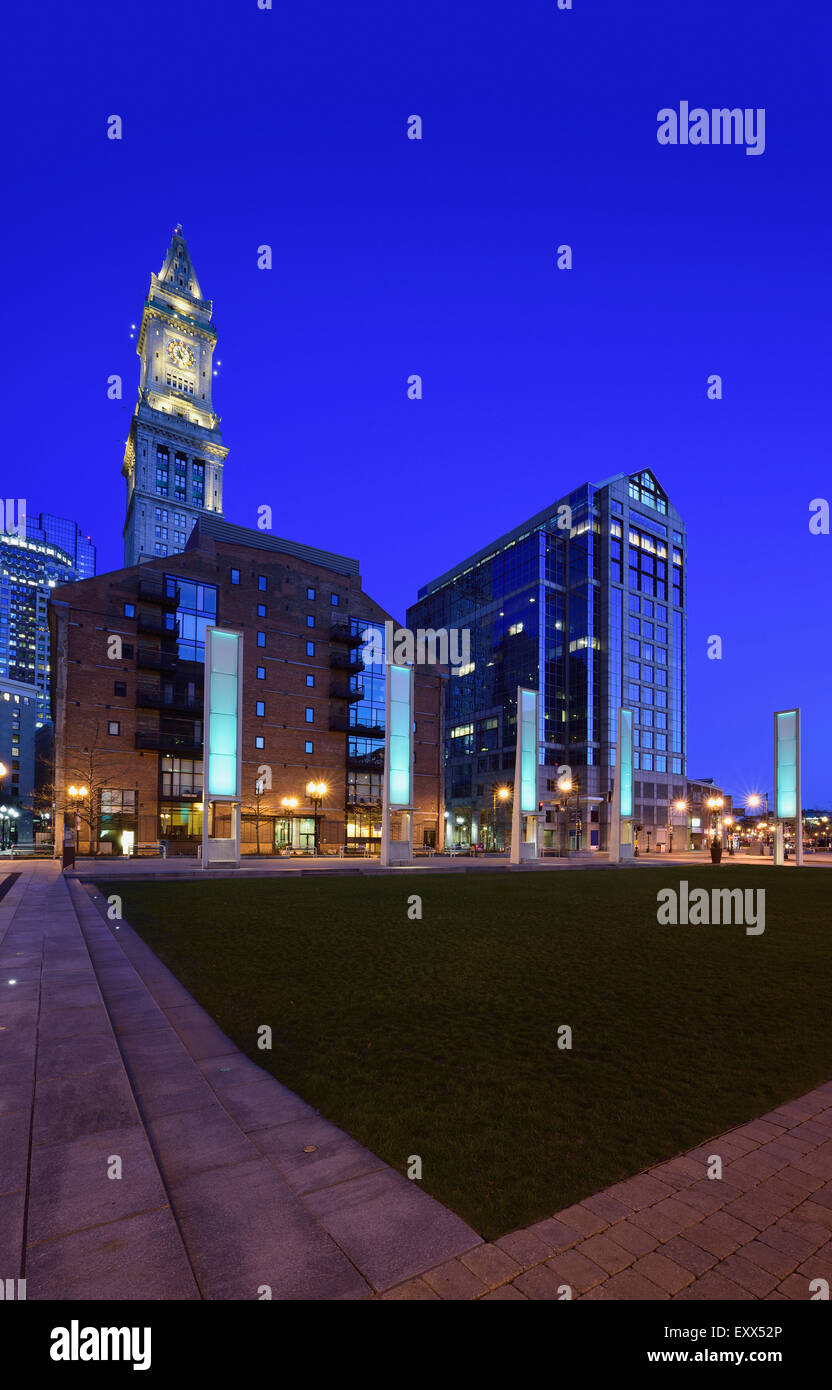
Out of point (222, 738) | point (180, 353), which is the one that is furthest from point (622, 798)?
point (180, 353)

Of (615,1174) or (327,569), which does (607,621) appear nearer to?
(327,569)

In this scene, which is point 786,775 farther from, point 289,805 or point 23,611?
point 23,611

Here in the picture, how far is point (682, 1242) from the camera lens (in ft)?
11.7

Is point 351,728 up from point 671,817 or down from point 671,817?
up

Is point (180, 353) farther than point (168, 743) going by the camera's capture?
Yes

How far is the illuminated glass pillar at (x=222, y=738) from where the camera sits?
102ft

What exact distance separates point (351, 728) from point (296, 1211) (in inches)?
2223

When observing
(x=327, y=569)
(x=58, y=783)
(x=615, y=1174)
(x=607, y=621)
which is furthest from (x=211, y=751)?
(x=607, y=621)

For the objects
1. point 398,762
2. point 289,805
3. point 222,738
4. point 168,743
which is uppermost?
point 222,738

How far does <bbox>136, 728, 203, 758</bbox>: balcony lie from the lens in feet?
160

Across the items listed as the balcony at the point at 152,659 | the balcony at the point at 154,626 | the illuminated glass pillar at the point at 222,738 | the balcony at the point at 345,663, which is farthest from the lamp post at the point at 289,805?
the illuminated glass pillar at the point at 222,738

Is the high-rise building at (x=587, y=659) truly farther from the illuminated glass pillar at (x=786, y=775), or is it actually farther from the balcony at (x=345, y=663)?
the illuminated glass pillar at (x=786, y=775)

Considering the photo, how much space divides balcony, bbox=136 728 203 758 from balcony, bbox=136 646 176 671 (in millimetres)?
4828

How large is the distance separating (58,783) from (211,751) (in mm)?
19847
